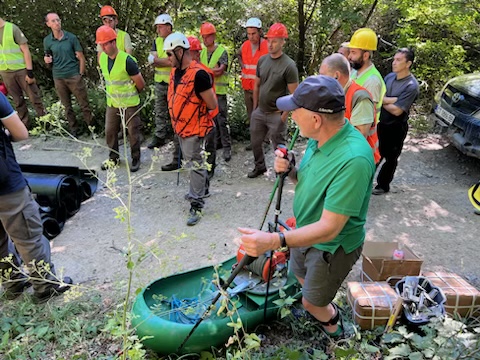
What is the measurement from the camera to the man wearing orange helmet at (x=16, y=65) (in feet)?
22.1

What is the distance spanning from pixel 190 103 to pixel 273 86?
1.44 m

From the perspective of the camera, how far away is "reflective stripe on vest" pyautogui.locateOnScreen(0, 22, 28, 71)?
6.69 metres

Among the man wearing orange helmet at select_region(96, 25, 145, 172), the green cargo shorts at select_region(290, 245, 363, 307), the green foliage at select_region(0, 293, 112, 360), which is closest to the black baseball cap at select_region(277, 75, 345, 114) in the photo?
the green cargo shorts at select_region(290, 245, 363, 307)

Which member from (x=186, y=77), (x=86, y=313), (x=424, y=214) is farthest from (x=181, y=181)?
(x=424, y=214)

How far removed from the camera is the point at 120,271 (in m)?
3.90

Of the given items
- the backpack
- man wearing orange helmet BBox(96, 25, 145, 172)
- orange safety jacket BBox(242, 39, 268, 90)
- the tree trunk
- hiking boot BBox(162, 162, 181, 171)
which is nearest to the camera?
the backpack

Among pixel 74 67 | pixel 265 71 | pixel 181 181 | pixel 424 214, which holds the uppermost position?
pixel 265 71

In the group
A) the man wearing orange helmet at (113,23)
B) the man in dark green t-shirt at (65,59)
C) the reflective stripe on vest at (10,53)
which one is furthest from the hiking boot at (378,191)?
the reflective stripe on vest at (10,53)

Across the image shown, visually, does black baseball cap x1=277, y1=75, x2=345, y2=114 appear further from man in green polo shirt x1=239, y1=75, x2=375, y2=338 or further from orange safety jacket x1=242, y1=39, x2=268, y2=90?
orange safety jacket x1=242, y1=39, x2=268, y2=90

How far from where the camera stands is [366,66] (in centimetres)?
406

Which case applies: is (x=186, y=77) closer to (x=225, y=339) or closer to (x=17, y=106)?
(x=225, y=339)

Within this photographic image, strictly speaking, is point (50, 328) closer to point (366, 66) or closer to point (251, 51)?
point (366, 66)

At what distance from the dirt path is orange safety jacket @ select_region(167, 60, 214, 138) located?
0.88m

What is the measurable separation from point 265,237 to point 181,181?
4.10 meters
